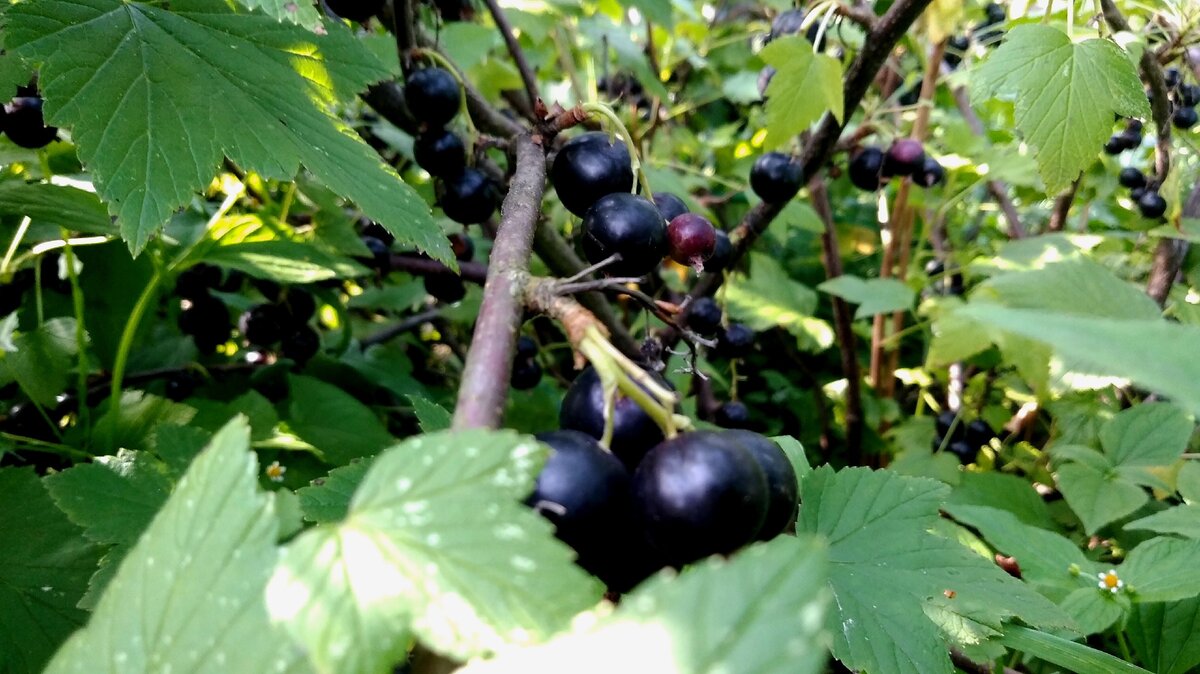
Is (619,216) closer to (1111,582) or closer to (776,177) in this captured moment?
(776,177)

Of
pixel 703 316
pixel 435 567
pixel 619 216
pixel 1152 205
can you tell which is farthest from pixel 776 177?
pixel 435 567

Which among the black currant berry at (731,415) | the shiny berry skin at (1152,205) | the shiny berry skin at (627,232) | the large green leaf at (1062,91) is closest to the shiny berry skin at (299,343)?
the black currant berry at (731,415)

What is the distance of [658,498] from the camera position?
0.47 m

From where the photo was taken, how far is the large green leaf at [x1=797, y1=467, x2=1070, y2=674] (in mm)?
769

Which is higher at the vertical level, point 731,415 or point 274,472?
point 274,472

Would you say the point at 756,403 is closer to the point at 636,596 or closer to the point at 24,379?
the point at 24,379

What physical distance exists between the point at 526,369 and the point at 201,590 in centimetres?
127

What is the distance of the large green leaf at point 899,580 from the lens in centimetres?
77

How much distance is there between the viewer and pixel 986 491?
1.51 meters

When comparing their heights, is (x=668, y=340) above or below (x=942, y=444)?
above

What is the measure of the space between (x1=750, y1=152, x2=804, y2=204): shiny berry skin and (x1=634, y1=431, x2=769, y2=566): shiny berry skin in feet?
3.42

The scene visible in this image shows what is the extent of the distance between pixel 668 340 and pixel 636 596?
117 cm

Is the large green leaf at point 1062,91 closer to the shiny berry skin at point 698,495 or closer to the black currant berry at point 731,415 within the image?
the black currant berry at point 731,415

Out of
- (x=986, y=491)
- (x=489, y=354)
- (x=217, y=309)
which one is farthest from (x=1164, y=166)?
(x=217, y=309)
